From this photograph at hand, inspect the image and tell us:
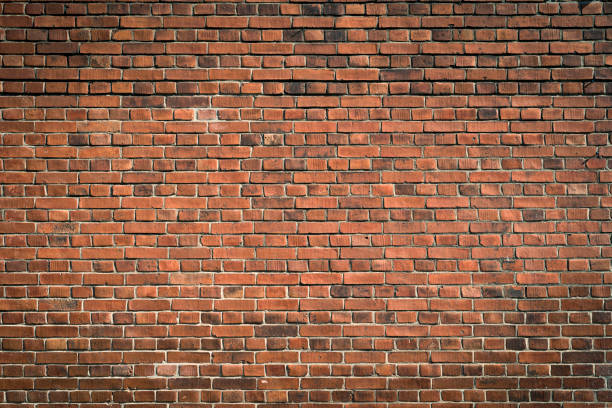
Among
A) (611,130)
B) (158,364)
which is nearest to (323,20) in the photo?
(611,130)

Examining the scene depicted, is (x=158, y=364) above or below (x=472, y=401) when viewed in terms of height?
above

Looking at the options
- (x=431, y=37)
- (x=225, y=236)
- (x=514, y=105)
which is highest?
(x=431, y=37)

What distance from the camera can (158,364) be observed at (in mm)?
2395

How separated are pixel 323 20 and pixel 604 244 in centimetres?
223

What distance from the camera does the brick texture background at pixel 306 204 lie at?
2393 millimetres

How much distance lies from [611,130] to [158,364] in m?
3.16

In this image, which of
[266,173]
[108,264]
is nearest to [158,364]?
[108,264]

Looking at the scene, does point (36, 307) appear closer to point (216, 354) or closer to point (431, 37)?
point (216, 354)

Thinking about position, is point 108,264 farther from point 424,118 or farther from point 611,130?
point 611,130

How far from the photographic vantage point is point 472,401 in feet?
7.84

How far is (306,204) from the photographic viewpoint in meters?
2.43

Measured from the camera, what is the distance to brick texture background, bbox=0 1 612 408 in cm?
239

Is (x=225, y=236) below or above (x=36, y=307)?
above

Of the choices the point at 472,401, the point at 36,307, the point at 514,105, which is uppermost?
the point at 514,105
